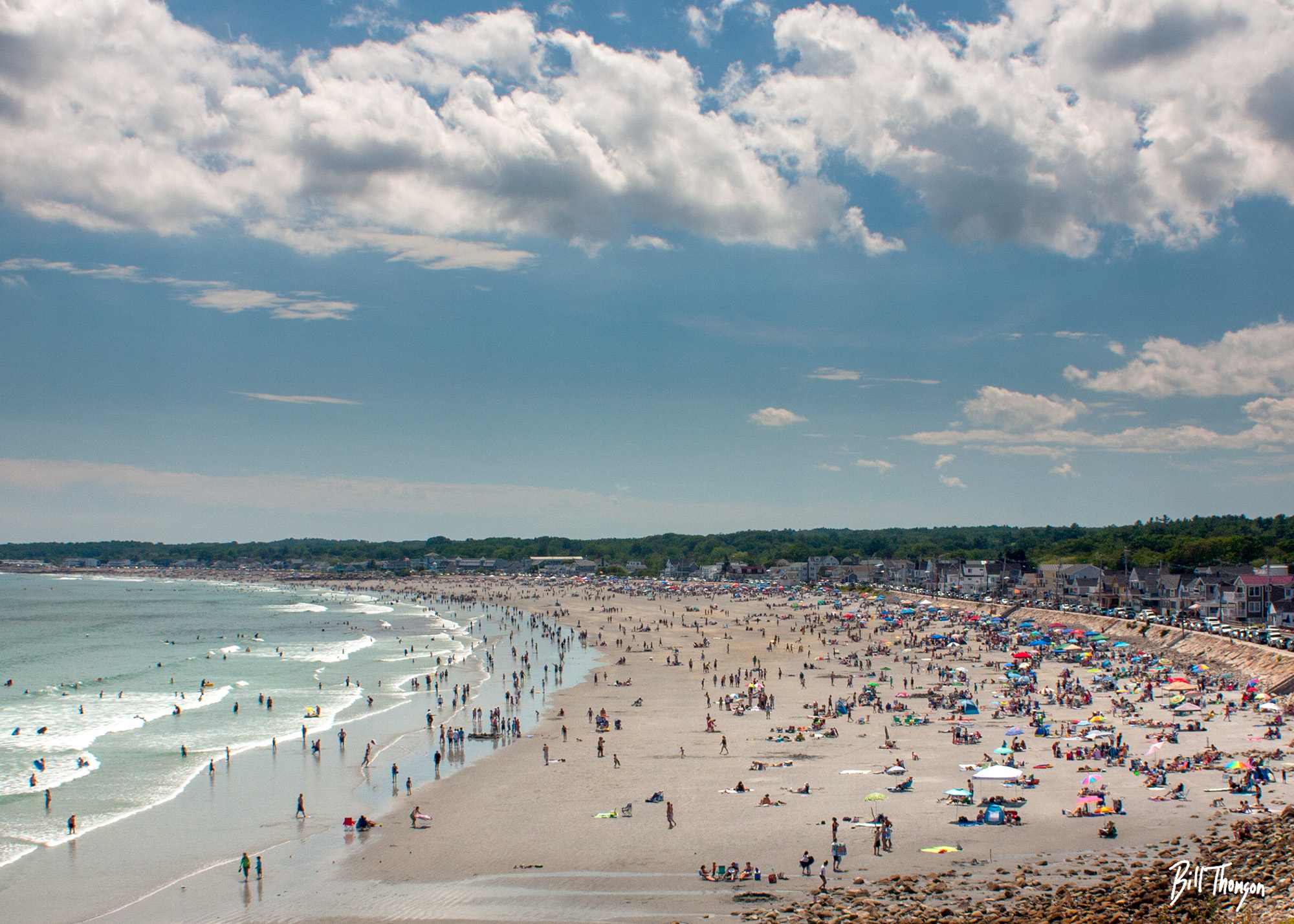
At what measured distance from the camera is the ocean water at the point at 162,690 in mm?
25406

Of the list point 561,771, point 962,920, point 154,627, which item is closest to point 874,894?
point 962,920

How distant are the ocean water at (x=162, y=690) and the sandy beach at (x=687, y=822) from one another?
669cm

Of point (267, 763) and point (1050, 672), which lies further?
point (1050, 672)

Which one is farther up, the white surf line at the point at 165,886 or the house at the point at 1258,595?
the house at the point at 1258,595

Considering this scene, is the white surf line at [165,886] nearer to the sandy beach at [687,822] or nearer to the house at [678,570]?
the sandy beach at [687,822]

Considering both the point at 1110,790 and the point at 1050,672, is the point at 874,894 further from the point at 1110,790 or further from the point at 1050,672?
the point at 1050,672

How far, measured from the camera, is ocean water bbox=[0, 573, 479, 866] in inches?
1000

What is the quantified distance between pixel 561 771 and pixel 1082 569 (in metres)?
76.5

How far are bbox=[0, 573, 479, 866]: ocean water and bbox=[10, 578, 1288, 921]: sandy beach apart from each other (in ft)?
22.0

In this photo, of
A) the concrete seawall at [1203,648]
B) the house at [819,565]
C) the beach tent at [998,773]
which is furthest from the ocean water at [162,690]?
the house at [819,565]

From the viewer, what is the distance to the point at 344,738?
103 feet

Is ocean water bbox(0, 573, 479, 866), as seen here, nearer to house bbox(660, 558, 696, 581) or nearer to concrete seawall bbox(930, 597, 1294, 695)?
concrete seawall bbox(930, 597, 1294, 695)

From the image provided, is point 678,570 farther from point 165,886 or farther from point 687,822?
point 165,886

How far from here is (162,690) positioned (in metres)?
43.9
